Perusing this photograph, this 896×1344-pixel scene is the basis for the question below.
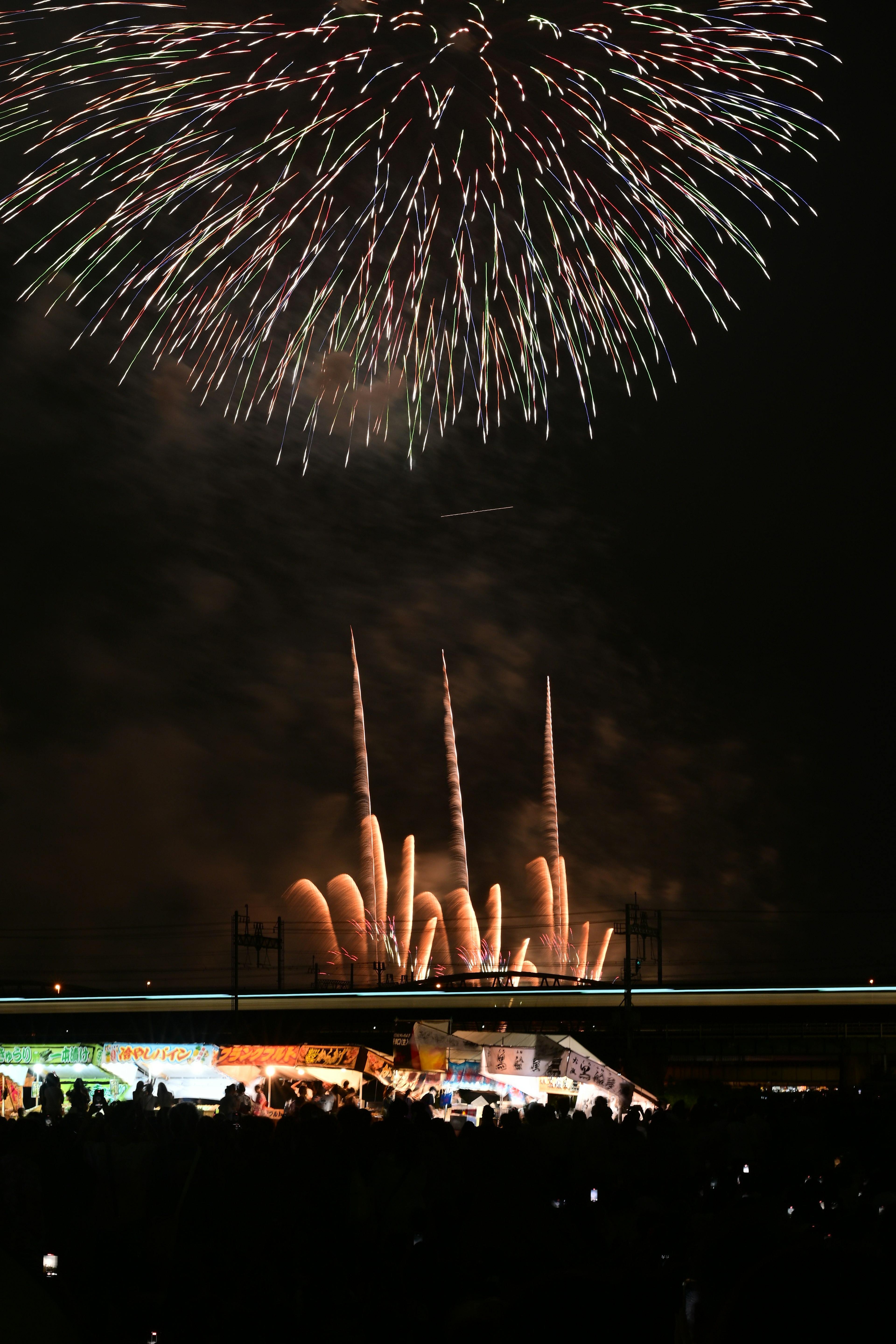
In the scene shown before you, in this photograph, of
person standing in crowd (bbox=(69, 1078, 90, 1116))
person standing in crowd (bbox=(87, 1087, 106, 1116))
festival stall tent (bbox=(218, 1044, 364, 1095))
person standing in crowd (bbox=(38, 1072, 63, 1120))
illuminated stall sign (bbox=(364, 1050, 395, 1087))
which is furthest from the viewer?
illuminated stall sign (bbox=(364, 1050, 395, 1087))

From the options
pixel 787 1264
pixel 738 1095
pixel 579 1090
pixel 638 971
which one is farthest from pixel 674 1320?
pixel 638 971

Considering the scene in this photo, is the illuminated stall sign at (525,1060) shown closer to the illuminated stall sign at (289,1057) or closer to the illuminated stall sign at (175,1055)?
the illuminated stall sign at (289,1057)

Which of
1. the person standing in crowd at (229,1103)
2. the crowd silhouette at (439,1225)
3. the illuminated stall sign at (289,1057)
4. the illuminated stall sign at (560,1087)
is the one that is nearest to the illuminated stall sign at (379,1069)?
the illuminated stall sign at (289,1057)

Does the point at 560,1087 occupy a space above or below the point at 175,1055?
below

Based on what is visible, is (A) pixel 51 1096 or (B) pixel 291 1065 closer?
(A) pixel 51 1096

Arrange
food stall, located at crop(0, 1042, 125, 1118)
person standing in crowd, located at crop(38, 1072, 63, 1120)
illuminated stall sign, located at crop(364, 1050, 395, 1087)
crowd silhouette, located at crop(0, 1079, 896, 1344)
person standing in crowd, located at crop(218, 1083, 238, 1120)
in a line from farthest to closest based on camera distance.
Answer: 1. food stall, located at crop(0, 1042, 125, 1118)
2. illuminated stall sign, located at crop(364, 1050, 395, 1087)
3. person standing in crowd, located at crop(218, 1083, 238, 1120)
4. person standing in crowd, located at crop(38, 1072, 63, 1120)
5. crowd silhouette, located at crop(0, 1079, 896, 1344)

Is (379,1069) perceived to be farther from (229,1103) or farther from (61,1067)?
(61,1067)

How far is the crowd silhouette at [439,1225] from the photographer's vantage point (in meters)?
2.89

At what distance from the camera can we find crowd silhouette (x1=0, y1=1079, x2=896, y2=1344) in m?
2.89

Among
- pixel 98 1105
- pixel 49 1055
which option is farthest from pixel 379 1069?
pixel 98 1105

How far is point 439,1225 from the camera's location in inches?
243

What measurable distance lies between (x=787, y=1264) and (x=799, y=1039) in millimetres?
65823

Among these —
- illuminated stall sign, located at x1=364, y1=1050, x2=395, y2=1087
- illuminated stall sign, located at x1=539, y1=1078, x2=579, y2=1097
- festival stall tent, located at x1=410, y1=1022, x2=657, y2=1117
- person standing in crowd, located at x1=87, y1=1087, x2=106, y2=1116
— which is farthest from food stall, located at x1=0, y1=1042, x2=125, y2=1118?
illuminated stall sign, located at x1=539, y1=1078, x2=579, y2=1097

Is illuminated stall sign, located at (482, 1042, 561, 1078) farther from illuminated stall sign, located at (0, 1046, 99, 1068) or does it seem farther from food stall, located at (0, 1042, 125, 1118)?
illuminated stall sign, located at (0, 1046, 99, 1068)
